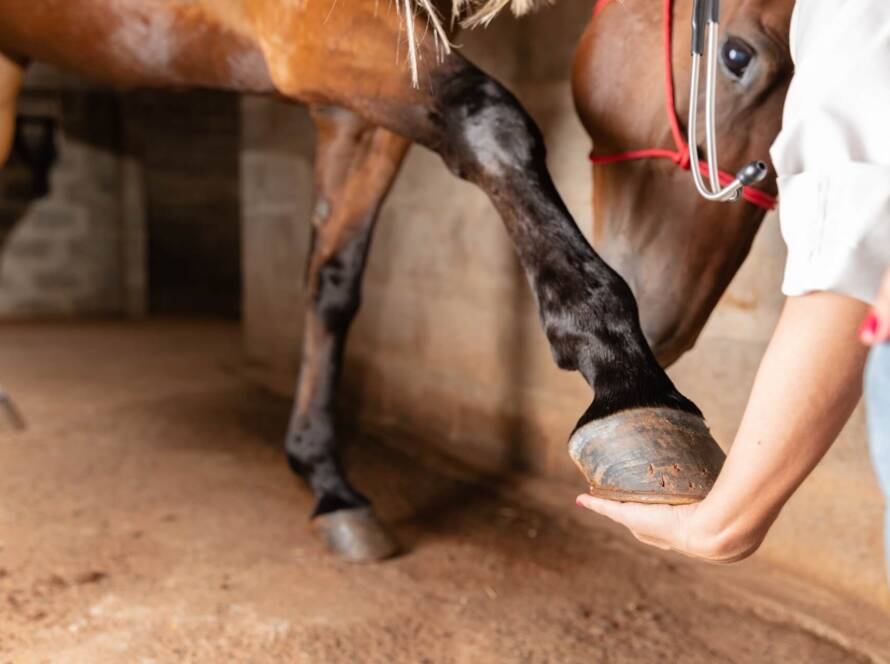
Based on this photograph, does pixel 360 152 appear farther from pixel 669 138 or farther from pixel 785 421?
pixel 785 421

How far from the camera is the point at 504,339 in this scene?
7.92 ft

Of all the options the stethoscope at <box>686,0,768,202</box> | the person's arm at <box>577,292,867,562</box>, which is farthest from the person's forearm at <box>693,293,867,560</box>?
the stethoscope at <box>686,0,768,202</box>

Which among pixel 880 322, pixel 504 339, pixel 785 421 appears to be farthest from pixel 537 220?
pixel 504 339

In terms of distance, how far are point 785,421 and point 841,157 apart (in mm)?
205

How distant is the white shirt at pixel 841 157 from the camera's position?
0.63m

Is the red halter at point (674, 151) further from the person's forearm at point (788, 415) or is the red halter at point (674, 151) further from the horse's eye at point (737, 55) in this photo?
the person's forearm at point (788, 415)

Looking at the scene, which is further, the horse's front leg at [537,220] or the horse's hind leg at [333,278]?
the horse's hind leg at [333,278]

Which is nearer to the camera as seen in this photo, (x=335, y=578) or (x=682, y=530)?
(x=682, y=530)

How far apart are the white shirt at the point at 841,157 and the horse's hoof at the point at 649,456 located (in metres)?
0.24

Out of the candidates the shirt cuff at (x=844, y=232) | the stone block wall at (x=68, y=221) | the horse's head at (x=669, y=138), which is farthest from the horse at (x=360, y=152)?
the stone block wall at (x=68, y=221)

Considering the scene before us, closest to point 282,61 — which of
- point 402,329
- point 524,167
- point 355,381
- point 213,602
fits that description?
point 524,167

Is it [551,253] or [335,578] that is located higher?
[551,253]

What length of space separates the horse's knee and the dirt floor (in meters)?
0.75

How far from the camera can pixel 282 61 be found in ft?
4.44
